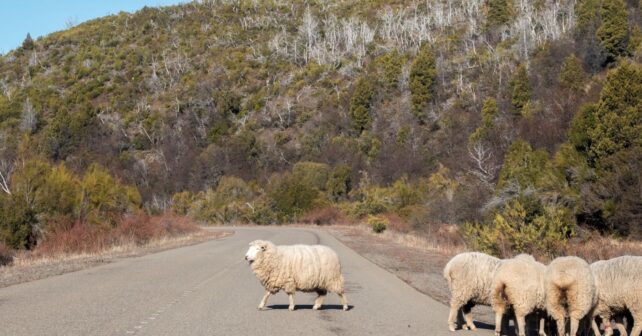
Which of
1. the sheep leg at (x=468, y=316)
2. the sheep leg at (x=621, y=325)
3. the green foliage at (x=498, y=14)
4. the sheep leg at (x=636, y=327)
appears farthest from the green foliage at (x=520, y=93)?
the sheep leg at (x=636, y=327)

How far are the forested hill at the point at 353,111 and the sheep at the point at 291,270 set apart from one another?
449 inches

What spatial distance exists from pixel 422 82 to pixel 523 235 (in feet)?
246

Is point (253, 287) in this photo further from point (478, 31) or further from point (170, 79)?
point (170, 79)

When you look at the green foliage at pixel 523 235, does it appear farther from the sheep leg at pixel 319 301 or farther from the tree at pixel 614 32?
the tree at pixel 614 32

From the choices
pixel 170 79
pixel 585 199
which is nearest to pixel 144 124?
pixel 170 79

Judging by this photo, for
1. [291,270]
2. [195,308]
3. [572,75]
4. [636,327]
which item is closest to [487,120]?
[572,75]

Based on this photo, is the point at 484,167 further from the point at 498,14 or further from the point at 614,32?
the point at 498,14

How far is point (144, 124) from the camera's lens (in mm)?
116875

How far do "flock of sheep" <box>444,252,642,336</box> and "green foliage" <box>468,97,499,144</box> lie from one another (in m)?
51.0

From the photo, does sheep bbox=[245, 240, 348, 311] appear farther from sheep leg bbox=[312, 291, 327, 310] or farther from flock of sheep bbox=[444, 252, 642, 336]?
flock of sheep bbox=[444, 252, 642, 336]

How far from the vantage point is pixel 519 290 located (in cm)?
1015

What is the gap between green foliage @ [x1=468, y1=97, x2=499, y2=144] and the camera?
62.6 metres

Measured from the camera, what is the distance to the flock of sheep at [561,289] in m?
9.88

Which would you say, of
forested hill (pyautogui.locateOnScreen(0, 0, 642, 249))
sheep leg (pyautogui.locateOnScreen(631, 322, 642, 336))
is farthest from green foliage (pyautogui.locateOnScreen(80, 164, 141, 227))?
sheep leg (pyautogui.locateOnScreen(631, 322, 642, 336))
